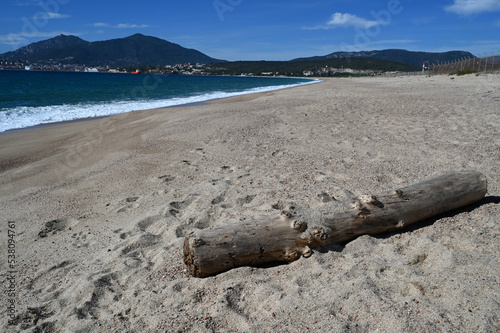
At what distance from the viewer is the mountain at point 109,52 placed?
106688mm

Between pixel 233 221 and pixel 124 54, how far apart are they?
16028cm

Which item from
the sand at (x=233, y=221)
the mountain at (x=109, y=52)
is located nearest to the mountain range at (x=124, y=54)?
the mountain at (x=109, y=52)

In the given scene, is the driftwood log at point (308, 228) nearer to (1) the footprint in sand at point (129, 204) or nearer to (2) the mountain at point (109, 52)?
(1) the footprint in sand at point (129, 204)

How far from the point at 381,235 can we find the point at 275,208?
44.4 inches

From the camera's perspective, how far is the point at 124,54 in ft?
477

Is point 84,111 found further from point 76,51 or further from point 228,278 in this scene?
point 76,51

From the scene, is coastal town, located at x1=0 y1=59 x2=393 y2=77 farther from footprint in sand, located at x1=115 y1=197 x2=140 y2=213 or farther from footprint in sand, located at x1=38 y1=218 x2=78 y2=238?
footprint in sand, located at x1=38 y1=218 x2=78 y2=238

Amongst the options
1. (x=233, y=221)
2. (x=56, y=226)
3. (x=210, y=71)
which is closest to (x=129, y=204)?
(x=56, y=226)

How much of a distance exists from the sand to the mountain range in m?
99.8

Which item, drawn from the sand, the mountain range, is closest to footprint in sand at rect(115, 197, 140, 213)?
the sand

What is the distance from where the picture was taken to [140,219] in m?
3.68

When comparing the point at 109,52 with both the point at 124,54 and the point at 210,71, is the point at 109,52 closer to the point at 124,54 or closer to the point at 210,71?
the point at 124,54

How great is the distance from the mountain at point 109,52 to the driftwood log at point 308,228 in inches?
4153

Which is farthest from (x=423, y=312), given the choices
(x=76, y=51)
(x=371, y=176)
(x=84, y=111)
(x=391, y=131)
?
(x=76, y=51)
